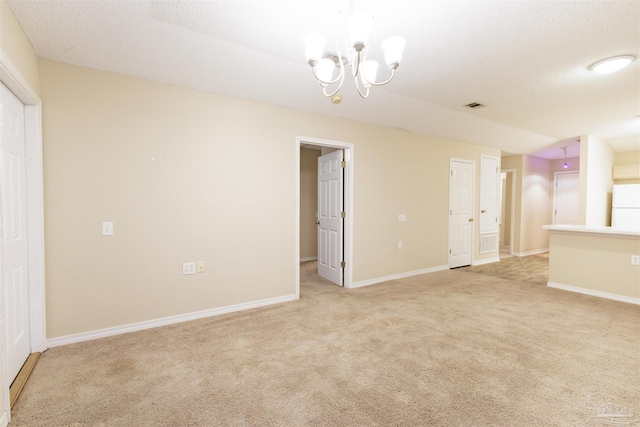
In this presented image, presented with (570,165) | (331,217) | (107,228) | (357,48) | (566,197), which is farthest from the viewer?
(566,197)

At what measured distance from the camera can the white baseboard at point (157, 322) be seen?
269 centimetres

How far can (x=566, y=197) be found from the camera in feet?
26.2

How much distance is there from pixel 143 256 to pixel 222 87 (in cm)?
188

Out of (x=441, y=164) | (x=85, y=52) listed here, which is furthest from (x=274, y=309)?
(x=441, y=164)

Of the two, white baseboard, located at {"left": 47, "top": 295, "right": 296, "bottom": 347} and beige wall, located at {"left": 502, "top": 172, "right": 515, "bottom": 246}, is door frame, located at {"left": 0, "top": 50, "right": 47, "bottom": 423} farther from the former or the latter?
beige wall, located at {"left": 502, "top": 172, "right": 515, "bottom": 246}

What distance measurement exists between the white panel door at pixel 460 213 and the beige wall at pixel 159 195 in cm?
239

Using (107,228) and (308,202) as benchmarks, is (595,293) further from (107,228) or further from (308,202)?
(107,228)

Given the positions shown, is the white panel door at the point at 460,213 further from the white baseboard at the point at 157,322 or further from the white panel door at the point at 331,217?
the white baseboard at the point at 157,322

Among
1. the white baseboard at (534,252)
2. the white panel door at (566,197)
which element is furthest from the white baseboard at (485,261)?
the white panel door at (566,197)

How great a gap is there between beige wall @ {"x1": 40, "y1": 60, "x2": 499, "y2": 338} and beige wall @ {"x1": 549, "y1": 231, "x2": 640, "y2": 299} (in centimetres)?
322

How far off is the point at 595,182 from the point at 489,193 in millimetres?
1765

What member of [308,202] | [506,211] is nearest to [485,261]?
[506,211]

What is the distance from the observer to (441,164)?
5.55 m

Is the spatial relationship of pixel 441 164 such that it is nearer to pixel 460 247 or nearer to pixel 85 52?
pixel 460 247
